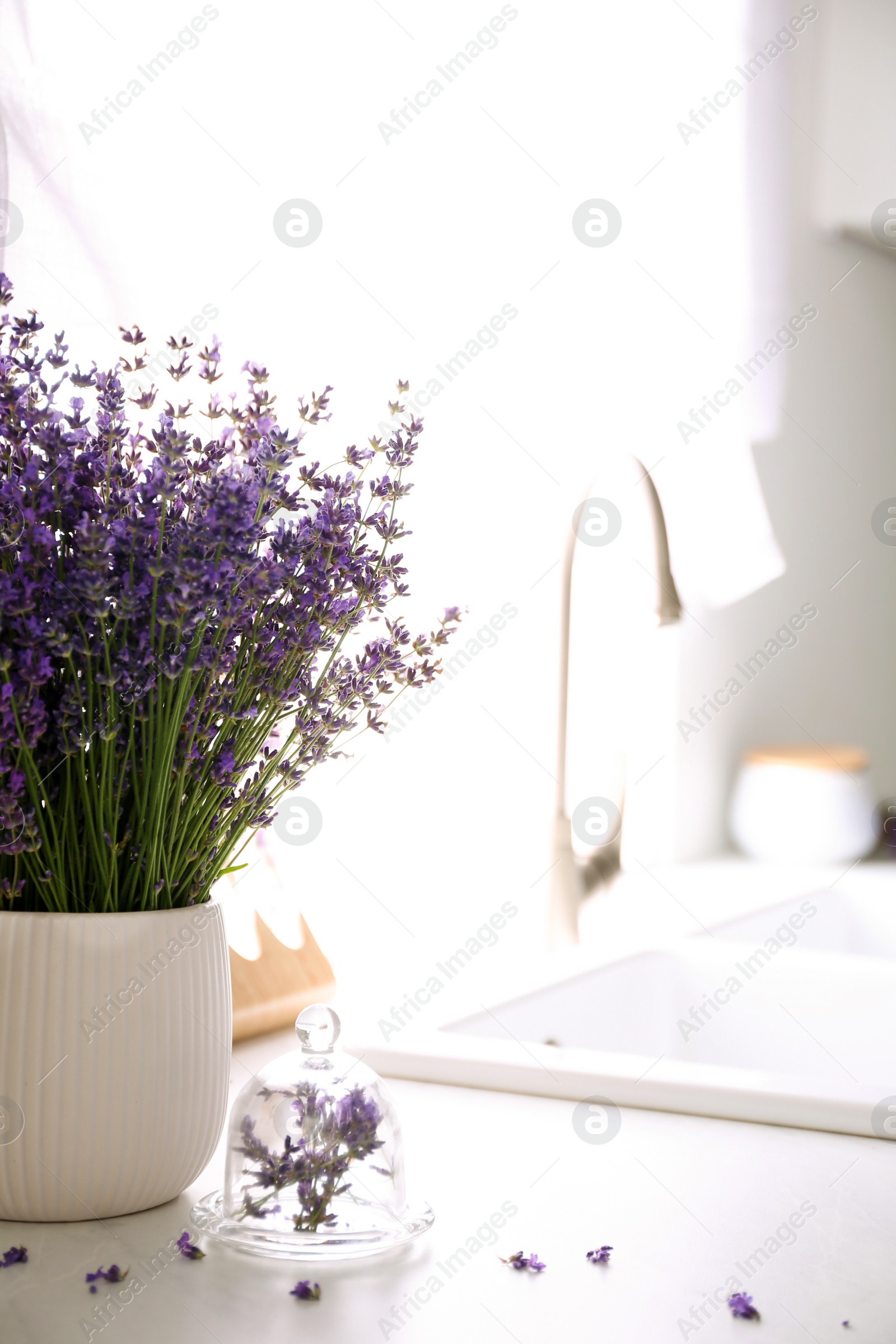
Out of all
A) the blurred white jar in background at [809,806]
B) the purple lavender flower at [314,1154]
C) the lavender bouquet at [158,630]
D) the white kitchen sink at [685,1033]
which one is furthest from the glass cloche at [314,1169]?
the blurred white jar in background at [809,806]

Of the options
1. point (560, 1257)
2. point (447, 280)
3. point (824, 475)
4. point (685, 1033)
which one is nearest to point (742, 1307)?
point (560, 1257)

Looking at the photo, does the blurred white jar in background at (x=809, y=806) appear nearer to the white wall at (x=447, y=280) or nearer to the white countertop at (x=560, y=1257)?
the white wall at (x=447, y=280)

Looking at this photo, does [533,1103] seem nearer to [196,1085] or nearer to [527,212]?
[196,1085]

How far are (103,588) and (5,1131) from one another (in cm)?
27

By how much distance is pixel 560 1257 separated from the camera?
1.90 feet

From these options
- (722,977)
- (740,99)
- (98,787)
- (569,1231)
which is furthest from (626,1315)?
(740,99)

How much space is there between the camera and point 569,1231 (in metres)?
0.61

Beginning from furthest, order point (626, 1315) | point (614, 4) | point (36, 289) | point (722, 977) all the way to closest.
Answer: point (614, 4) < point (722, 977) < point (36, 289) < point (626, 1315)

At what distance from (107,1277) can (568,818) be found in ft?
2.80

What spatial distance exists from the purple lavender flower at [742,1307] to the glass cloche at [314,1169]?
0.15 m

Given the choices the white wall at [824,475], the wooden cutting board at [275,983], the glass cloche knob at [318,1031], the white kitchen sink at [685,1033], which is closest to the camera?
the glass cloche knob at [318,1031]

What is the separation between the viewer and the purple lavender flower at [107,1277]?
1.76ft

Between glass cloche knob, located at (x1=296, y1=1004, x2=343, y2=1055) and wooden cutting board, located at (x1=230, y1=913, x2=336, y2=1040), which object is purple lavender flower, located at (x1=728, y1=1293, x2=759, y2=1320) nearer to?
glass cloche knob, located at (x1=296, y1=1004, x2=343, y2=1055)

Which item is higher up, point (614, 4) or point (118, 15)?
point (614, 4)
